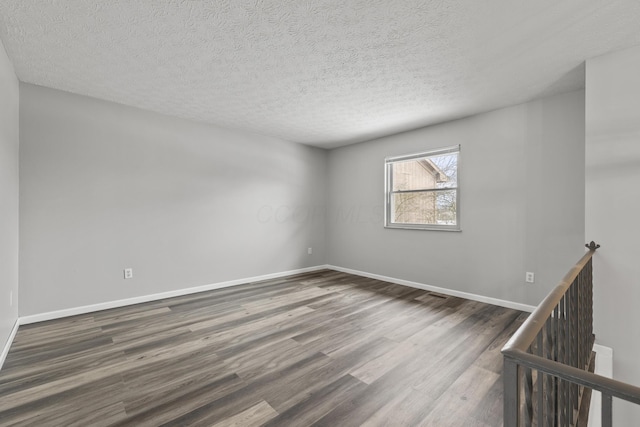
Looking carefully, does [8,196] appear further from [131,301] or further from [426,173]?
[426,173]

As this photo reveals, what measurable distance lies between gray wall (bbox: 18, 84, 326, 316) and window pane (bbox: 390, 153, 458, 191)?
186 cm

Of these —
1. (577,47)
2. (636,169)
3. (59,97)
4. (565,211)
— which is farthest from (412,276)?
(59,97)

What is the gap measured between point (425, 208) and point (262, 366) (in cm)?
313

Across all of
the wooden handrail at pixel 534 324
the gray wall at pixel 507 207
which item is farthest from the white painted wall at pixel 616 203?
the wooden handrail at pixel 534 324

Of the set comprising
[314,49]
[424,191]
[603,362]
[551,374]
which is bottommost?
[603,362]

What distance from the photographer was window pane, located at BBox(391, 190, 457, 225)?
386 cm

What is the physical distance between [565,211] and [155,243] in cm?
467

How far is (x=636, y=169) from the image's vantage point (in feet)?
7.00

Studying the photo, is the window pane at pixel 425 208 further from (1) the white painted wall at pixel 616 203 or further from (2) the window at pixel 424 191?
(1) the white painted wall at pixel 616 203

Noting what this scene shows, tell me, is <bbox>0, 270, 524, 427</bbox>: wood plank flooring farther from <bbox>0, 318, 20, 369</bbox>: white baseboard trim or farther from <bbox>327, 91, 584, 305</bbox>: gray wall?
<bbox>327, 91, 584, 305</bbox>: gray wall

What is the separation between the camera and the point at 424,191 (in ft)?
13.7

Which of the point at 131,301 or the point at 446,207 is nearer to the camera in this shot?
the point at 131,301

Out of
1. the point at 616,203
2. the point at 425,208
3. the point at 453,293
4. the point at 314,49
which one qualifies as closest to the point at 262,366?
the point at 314,49

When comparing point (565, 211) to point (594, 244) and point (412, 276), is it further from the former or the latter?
point (412, 276)
